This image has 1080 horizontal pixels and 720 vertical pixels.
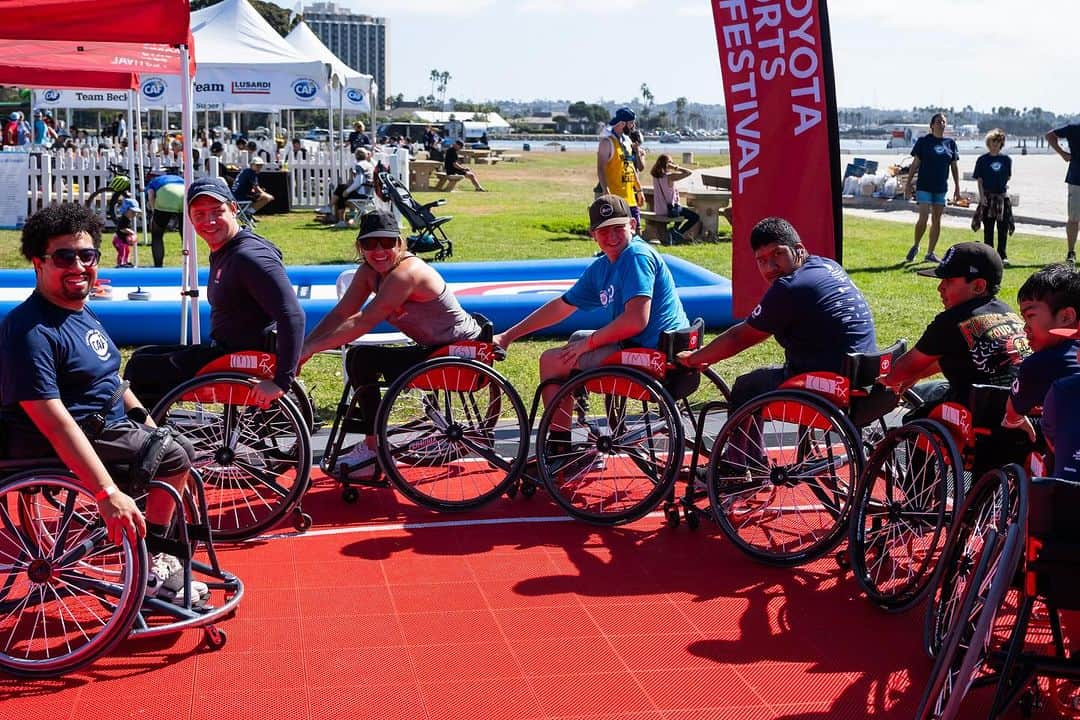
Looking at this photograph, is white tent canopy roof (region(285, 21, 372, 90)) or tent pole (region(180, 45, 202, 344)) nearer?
tent pole (region(180, 45, 202, 344))

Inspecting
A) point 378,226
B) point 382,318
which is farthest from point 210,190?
point 382,318

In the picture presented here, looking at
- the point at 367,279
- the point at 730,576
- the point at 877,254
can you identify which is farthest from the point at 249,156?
the point at 730,576

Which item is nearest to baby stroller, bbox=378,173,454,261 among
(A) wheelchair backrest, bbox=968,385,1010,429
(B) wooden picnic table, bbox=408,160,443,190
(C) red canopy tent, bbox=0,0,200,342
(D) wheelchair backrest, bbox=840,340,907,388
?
(C) red canopy tent, bbox=0,0,200,342

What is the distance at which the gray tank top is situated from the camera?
586cm

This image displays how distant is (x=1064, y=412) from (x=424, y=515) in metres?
3.20

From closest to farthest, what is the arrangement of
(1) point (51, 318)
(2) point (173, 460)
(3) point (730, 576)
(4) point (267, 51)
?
1. (1) point (51, 318)
2. (2) point (173, 460)
3. (3) point (730, 576)
4. (4) point (267, 51)

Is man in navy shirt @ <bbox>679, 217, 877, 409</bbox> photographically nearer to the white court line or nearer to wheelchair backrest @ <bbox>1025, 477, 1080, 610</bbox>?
the white court line

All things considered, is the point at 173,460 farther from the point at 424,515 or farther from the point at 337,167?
the point at 337,167

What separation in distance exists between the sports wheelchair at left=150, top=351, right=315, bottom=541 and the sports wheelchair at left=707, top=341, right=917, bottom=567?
72.0 inches

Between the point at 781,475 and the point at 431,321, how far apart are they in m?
1.84

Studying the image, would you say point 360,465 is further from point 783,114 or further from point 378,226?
point 783,114

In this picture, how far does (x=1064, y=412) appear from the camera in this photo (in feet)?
11.0

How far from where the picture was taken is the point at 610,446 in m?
5.69

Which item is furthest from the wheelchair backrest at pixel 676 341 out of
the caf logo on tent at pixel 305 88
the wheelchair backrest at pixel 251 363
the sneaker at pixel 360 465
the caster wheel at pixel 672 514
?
the caf logo on tent at pixel 305 88
